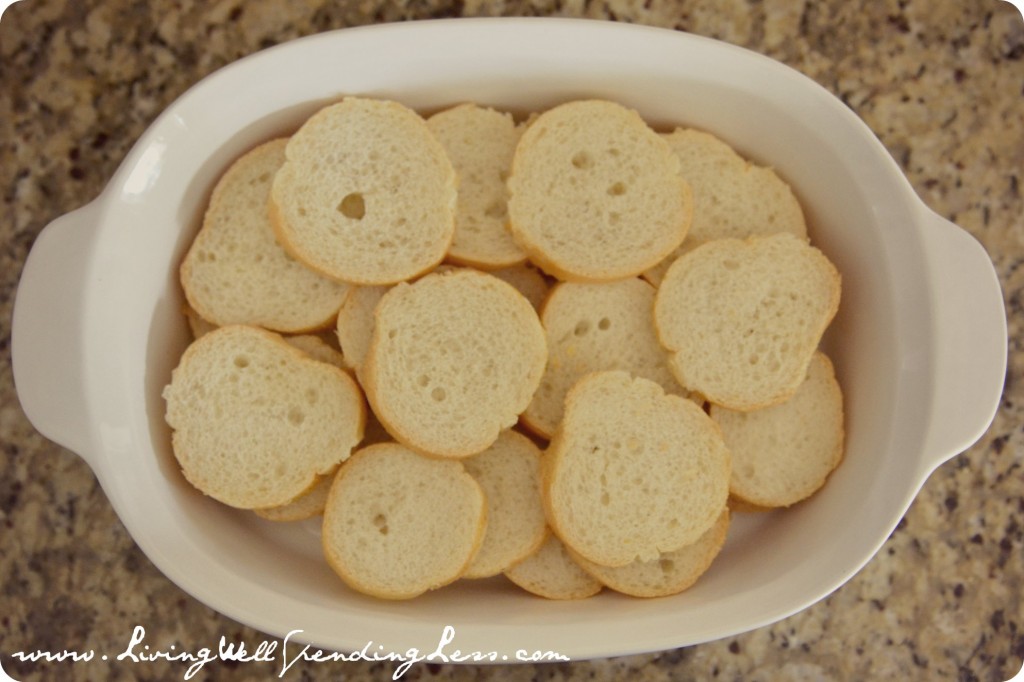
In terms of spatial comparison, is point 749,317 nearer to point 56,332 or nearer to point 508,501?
point 508,501

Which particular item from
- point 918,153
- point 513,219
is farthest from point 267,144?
point 918,153

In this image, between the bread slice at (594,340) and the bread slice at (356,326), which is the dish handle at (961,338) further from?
the bread slice at (356,326)

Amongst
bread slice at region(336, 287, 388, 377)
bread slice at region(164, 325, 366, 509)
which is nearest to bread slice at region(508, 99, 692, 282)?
bread slice at region(336, 287, 388, 377)

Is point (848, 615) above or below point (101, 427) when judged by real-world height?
below

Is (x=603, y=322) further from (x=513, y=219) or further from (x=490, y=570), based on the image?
(x=490, y=570)

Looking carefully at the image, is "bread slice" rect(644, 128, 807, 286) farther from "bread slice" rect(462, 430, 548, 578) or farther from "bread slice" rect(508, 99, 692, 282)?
"bread slice" rect(462, 430, 548, 578)

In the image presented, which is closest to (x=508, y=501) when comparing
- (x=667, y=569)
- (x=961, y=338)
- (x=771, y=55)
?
(x=667, y=569)

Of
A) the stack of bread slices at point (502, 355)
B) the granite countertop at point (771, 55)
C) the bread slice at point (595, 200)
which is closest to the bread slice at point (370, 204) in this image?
the stack of bread slices at point (502, 355)
